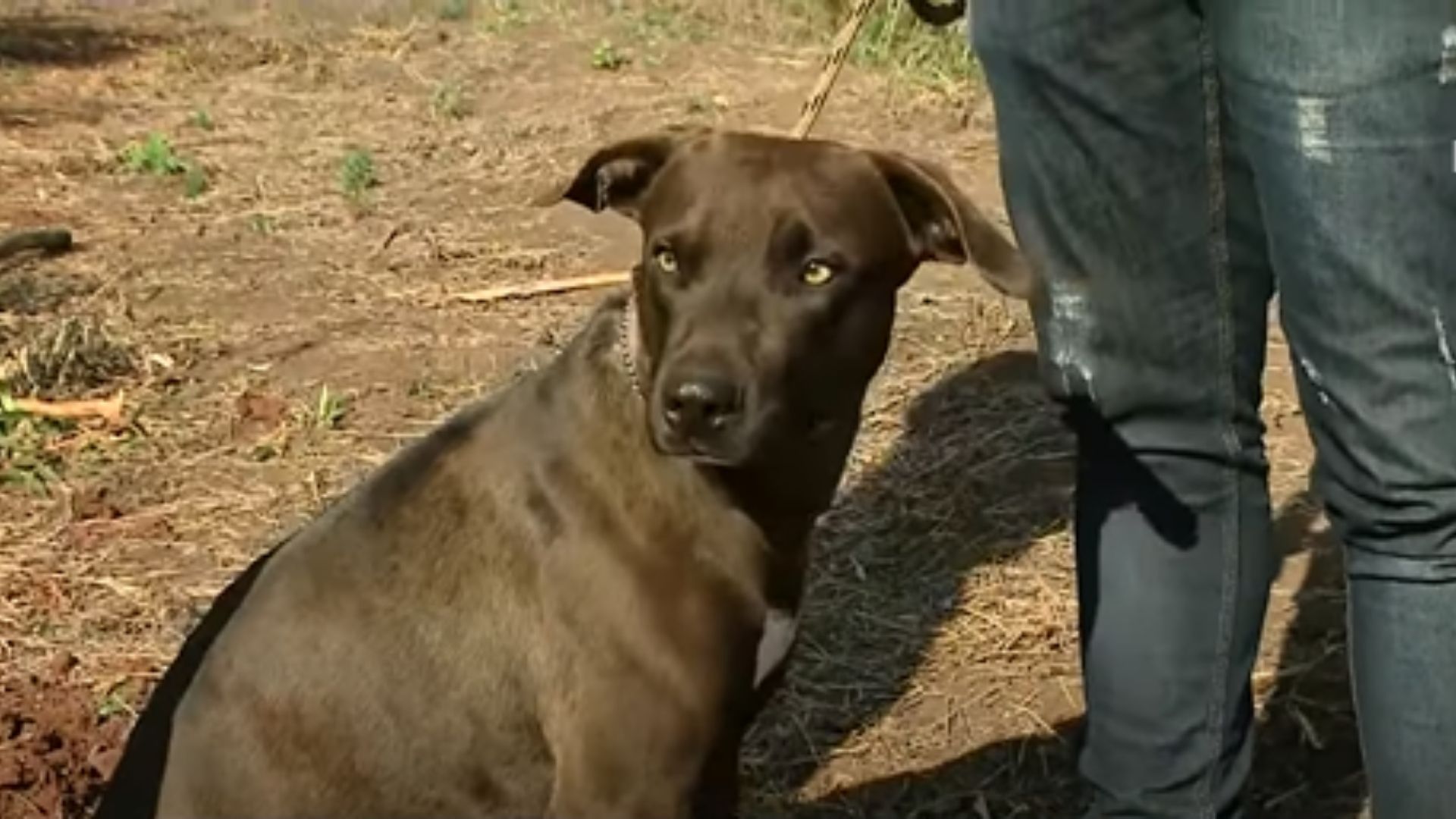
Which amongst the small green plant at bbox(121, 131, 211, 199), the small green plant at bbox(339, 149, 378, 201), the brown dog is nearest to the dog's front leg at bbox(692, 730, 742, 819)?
the brown dog

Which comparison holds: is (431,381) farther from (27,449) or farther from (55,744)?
(55,744)

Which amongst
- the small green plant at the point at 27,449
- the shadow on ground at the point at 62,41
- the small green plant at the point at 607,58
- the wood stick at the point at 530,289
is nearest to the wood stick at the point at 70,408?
the small green plant at the point at 27,449

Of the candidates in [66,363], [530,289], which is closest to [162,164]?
[530,289]

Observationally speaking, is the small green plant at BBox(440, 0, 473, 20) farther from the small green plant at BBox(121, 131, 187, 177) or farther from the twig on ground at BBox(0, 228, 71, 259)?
the twig on ground at BBox(0, 228, 71, 259)

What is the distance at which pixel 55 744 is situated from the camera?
4531 mm

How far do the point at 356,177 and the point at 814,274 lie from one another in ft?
18.2

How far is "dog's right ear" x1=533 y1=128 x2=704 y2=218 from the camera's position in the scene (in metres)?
3.61

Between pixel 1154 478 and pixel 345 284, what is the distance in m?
4.43

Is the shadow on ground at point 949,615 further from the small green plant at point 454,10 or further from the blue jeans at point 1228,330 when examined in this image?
the small green plant at point 454,10

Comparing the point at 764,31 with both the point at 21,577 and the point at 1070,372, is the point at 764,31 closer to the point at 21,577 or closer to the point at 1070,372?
the point at 21,577

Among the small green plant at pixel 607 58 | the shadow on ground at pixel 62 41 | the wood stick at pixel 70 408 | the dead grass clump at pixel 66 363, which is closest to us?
the wood stick at pixel 70 408

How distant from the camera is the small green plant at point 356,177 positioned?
8656 mm

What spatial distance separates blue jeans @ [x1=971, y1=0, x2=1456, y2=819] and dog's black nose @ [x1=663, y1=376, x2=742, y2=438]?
523mm

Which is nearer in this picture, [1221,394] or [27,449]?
[1221,394]
